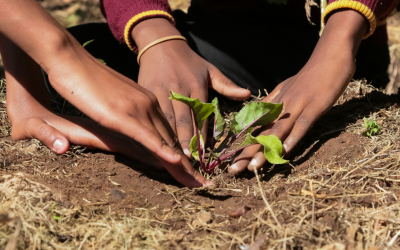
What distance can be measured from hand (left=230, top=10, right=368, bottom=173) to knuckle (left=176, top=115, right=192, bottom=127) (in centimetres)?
29

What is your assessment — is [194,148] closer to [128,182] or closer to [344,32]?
[128,182]

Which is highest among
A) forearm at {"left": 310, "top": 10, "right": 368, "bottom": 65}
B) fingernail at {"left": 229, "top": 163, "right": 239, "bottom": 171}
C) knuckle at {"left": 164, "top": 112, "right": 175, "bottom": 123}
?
forearm at {"left": 310, "top": 10, "right": 368, "bottom": 65}

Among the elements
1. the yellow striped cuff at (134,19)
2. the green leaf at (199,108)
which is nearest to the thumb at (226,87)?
the green leaf at (199,108)

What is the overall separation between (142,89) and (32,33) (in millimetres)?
451

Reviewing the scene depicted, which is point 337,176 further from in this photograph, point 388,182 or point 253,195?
point 253,195

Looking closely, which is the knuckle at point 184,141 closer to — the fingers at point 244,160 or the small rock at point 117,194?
the fingers at point 244,160

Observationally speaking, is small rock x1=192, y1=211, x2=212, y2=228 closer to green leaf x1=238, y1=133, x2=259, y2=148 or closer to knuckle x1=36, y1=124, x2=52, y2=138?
green leaf x1=238, y1=133, x2=259, y2=148

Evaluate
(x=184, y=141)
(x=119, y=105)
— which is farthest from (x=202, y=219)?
(x=119, y=105)

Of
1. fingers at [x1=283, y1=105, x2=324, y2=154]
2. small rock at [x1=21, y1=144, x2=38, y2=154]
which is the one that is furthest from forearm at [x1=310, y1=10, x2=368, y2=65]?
small rock at [x1=21, y1=144, x2=38, y2=154]

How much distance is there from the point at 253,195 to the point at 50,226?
2.40ft

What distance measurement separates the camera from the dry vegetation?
3.54ft

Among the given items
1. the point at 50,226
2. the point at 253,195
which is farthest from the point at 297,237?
the point at 50,226

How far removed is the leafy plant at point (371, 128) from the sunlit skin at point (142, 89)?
7.7 inches

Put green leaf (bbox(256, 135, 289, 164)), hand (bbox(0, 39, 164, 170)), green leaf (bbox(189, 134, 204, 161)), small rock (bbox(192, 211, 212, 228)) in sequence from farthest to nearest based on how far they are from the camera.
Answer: hand (bbox(0, 39, 164, 170))
green leaf (bbox(189, 134, 204, 161))
green leaf (bbox(256, 135, 289, 164))
small rock (bbox(192, 211, 212, 228))
